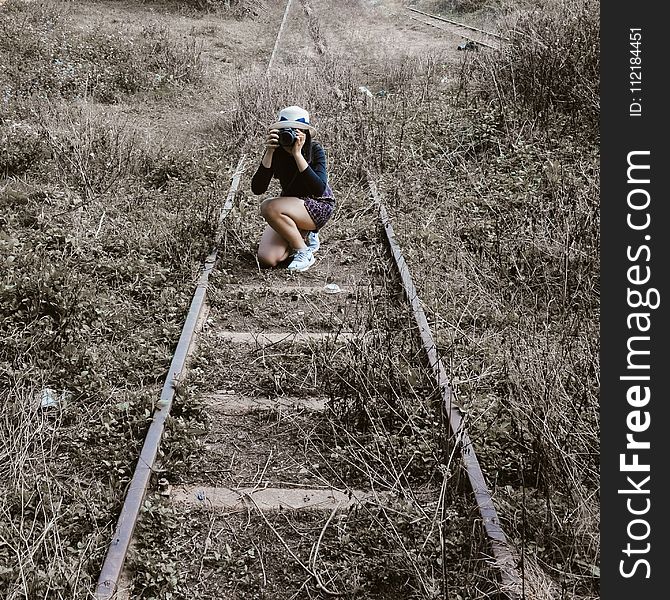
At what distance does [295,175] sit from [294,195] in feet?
0.60

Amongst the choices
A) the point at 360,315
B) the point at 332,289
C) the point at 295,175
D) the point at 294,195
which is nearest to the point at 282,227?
the point at 294,195

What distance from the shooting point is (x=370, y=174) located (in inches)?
326

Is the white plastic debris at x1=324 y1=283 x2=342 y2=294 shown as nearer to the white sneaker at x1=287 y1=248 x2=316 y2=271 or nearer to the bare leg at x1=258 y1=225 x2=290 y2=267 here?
the white sneaker at x1=287 y1=248 x2=316 y2=271

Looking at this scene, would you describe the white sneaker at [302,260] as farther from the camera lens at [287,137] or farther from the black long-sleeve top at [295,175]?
the camera lens at [287,137]

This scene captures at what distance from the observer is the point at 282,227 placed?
6.19m

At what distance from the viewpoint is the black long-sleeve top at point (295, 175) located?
239 inches

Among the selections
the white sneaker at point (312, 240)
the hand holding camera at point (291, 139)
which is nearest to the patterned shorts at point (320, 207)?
the white sneaker at point (312, 240)

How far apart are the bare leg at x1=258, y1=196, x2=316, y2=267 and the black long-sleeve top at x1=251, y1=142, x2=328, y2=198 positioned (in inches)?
4.3

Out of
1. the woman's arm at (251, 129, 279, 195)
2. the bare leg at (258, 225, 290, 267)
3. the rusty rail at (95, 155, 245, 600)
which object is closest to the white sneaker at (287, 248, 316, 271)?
the bare leg at (258, 225, 290, 267)

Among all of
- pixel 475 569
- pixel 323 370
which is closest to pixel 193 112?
pixel 323 370

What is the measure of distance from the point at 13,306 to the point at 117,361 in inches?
40.0

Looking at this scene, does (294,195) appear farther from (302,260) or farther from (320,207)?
(302,260)

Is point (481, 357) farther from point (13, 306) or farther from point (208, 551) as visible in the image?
point (13, 306)

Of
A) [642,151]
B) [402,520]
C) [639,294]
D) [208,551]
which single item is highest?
[642,151]
